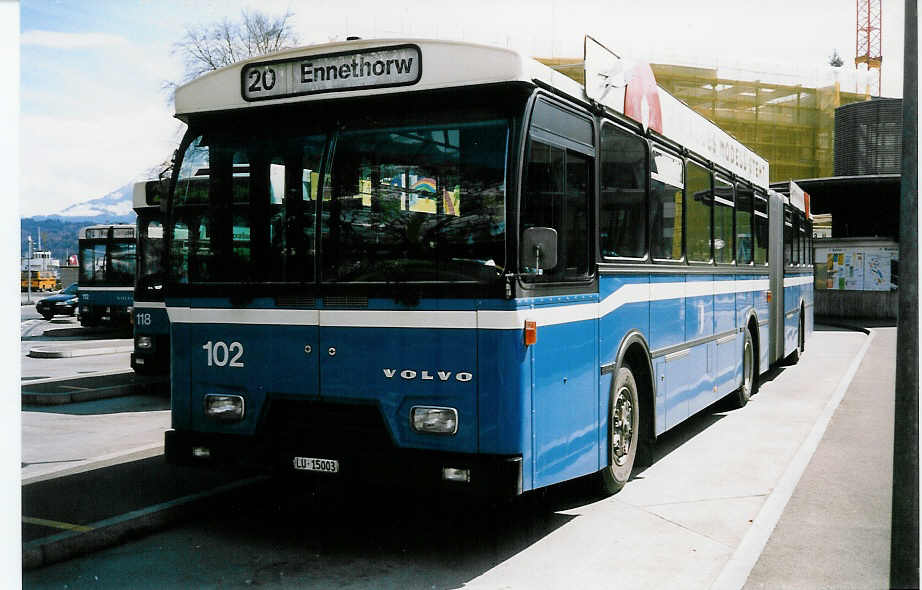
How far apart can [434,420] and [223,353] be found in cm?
164

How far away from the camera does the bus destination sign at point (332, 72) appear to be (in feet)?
18.6

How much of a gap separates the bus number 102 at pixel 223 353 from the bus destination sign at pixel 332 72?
170cm

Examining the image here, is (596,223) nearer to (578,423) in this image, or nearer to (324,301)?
(578,423)

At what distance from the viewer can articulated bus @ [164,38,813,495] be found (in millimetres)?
5418

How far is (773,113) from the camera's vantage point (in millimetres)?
49094

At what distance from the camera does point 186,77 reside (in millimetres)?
28766

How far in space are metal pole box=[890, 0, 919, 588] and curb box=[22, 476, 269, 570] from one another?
15.8 feet

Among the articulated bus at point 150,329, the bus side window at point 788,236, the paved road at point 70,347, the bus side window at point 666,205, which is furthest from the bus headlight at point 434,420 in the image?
the paved road at point 70,347

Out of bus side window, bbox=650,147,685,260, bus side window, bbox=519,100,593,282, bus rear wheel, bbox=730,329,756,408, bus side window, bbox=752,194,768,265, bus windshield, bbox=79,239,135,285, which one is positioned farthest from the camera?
bus windshield, bbox=79,239,135,285

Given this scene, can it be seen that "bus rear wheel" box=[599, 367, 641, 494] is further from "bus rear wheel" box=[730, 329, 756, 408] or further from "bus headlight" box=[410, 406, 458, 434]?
"bus rear wheel" box=[730, 329, 756, 408]

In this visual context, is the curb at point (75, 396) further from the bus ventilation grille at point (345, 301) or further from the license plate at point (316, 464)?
the bus ventilation grille at point (345, 301)

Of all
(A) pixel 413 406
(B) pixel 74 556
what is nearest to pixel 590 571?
(A) pixel 413 406

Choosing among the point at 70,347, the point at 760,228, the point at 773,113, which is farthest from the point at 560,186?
the point at 773,113

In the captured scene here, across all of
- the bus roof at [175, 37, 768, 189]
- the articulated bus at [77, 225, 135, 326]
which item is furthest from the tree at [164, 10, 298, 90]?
the bus roof at [175, 37, 768, 189]
